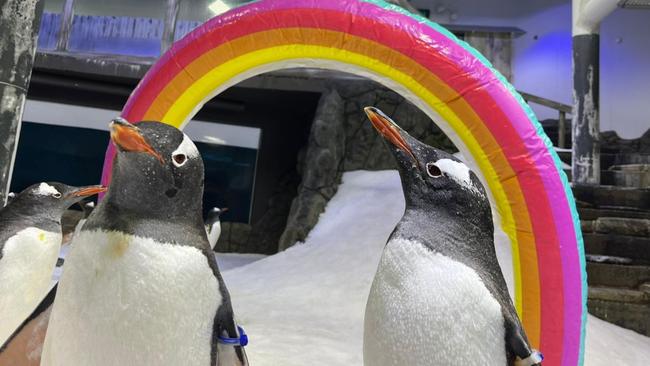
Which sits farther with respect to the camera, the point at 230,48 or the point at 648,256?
the point at 648,256

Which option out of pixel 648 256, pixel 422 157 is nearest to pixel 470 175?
pixel 422 157

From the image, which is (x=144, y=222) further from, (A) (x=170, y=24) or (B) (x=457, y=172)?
(A) (x=170, y=24)

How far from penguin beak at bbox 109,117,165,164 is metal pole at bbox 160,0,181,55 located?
18.4 feet

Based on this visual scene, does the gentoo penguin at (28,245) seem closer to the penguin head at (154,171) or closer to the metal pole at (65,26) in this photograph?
the penguin head at (154,171)

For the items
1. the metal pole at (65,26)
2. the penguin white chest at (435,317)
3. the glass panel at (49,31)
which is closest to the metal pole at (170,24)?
the metal pole at (65,26)

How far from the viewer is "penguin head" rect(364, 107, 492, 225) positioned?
0.88 metres

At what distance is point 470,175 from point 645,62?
29.2 ft

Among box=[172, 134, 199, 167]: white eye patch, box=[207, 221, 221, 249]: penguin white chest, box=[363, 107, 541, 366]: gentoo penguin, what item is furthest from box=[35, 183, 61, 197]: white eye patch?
box=[207, 221, 221, 249]: penguin white chest

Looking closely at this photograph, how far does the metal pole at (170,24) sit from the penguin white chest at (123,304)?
5643 millimetres

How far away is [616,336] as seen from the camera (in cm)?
266

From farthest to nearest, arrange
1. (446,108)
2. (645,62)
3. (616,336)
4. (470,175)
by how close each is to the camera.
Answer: (645,62) < (616,336) < (446,108) < (470,175)

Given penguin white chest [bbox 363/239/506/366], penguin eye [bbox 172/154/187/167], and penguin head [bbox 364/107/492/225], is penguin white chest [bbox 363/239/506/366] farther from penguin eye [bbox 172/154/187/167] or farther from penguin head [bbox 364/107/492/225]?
penguin eye [bbox 172/154/187/167]

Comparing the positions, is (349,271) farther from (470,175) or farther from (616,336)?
(470,175)

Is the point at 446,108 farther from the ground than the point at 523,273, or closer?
farther from the ground
